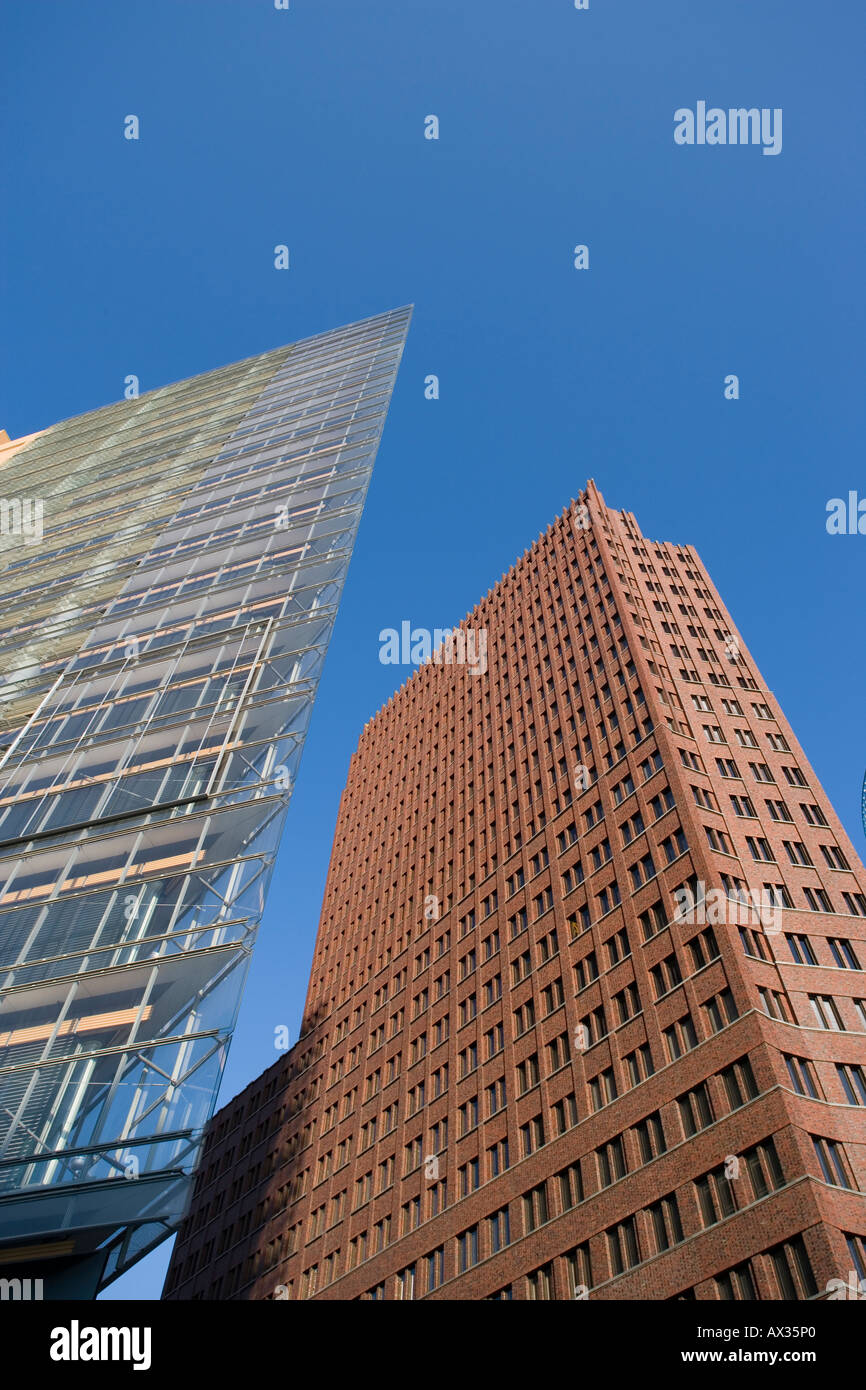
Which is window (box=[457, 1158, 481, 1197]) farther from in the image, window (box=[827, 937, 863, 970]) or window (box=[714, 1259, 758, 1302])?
window (box=[827, 937, 863, 970])

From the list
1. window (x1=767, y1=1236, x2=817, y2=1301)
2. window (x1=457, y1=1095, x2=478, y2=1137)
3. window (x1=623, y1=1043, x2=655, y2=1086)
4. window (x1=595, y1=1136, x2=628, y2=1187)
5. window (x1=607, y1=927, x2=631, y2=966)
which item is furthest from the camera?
window (x1=457, y1=1095, x2=478, y2=1137)

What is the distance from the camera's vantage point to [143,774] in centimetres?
2366

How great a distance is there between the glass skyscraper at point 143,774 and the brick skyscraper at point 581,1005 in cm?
1999

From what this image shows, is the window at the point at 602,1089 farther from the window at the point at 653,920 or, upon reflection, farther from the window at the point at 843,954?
the window at the point at 843,954

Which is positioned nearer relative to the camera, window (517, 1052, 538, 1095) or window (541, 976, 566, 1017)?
window (517, 1052, 538, 1095)

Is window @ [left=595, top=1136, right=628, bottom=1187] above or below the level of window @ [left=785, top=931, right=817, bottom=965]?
below

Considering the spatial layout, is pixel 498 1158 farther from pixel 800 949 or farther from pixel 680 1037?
pixel 800 949

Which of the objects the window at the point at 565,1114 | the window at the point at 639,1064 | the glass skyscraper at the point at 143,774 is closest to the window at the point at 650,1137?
the window at the point at 639,1064

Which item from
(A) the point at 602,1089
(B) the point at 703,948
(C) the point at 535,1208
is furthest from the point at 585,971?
(C) the point at 535,1208

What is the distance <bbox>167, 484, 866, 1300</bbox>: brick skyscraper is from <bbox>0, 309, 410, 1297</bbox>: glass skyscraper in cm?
1999

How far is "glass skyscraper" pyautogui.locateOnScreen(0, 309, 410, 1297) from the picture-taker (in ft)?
47.3

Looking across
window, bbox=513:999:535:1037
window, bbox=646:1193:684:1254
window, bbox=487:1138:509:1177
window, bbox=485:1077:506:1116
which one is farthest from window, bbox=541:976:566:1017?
window, bbox=646:1193:684:1254
